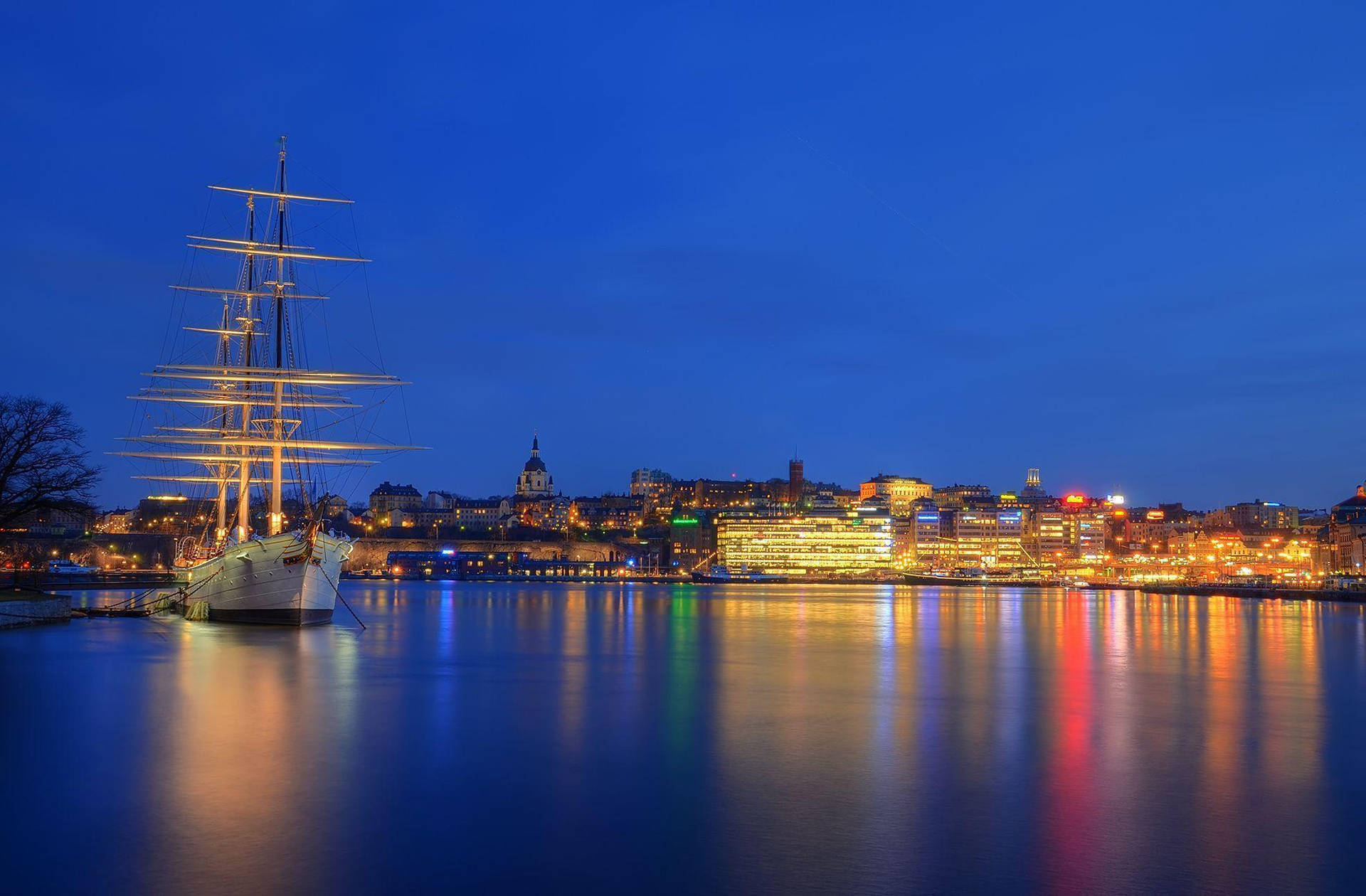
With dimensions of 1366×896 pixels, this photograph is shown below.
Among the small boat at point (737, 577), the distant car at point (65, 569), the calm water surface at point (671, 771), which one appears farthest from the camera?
the small boat at point (737, 577)

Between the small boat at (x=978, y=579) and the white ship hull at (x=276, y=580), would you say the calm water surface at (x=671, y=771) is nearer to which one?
the white ship hull at (x=276, y=580)

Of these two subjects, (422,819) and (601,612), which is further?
(601,612)

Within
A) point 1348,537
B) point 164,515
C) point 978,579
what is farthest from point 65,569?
point 1348,537

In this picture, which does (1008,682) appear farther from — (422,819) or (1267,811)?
(422,819)

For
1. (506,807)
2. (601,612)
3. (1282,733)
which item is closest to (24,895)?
(506,807)

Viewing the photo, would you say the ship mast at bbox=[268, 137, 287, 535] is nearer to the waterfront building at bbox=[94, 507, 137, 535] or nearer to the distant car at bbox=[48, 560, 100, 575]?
the distant car at bbox=[48, 560, 100, 575]

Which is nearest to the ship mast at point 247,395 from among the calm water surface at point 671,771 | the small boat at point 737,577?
the calm water surface at point 671,771

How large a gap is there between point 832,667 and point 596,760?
58.4 feet

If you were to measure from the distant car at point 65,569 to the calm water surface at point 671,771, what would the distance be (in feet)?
250

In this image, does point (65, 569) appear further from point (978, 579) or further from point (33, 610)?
point (978, 579)

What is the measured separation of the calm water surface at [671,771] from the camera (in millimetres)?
12797

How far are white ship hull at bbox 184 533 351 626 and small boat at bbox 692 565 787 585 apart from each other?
12958cm

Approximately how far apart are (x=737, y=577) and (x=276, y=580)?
144387 mm

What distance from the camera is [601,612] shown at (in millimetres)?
75062
